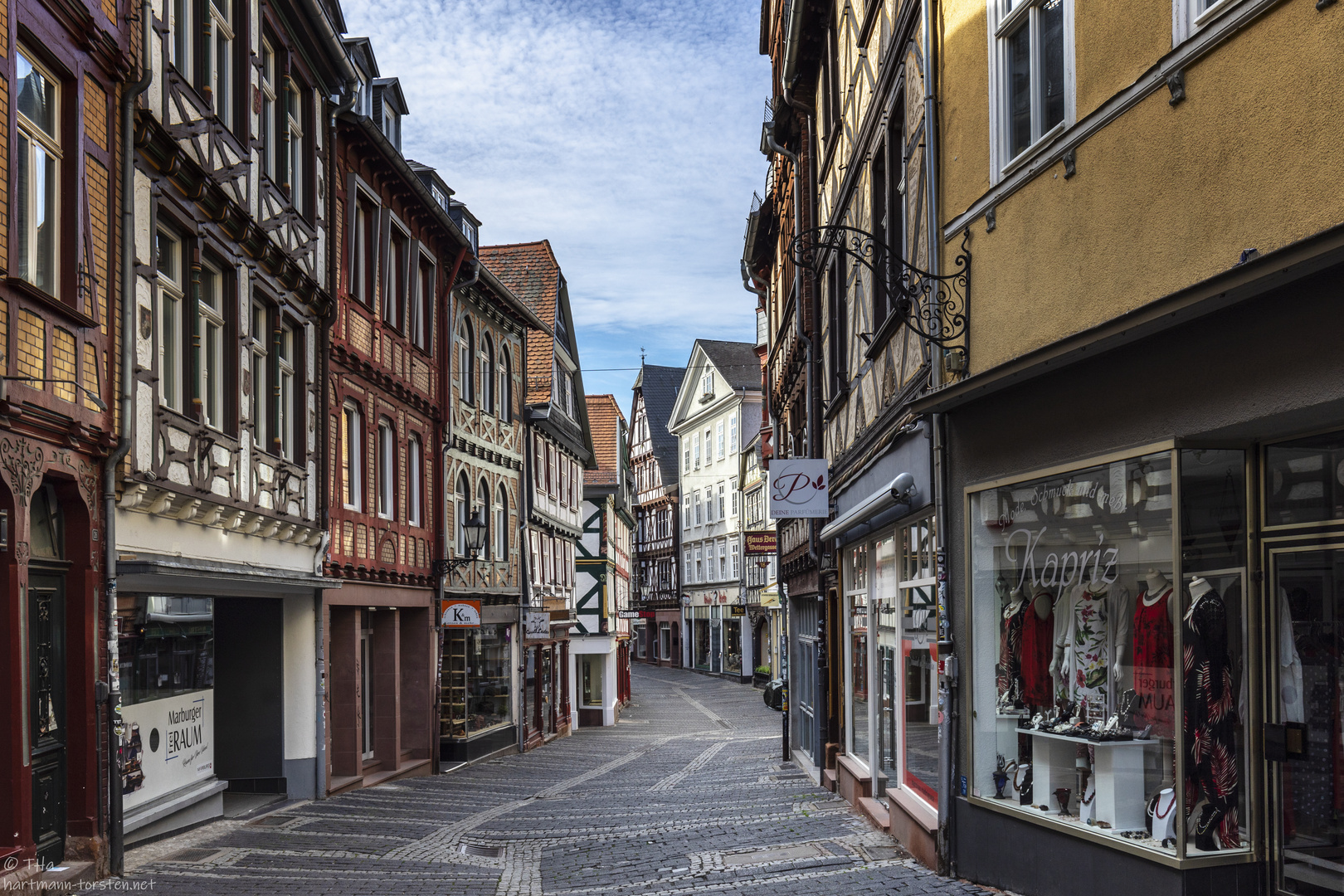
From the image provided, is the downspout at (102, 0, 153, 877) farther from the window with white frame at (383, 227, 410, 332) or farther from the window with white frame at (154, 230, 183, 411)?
the window with white frame at (383, 227, 410, 332)

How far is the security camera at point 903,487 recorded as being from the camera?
33.7 ft

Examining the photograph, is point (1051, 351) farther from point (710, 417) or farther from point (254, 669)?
point (710, 417)

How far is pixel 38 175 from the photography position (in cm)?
905

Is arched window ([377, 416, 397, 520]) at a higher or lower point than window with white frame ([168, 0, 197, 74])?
lower

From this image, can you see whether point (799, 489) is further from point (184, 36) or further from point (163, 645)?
point (184, 36)

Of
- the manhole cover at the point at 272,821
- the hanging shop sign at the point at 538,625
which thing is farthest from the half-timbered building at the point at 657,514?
the manhole cover at the point at 272,821

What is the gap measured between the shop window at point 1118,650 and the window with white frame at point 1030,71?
207cm

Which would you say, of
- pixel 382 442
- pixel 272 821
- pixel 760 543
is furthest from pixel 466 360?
pixel 272 821

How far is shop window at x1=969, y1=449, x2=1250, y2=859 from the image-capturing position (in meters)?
6.65

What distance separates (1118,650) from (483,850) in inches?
280

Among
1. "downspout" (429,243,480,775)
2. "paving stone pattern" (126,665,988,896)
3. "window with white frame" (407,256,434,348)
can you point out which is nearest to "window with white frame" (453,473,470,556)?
"downspout" (429,243,480,775)

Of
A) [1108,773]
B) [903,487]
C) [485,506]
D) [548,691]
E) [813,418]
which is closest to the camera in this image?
[1108,773]

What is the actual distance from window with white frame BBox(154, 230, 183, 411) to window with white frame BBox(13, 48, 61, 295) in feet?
7.32

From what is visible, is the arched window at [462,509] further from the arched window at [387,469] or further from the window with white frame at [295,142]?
the window with white frame at [295,142]
